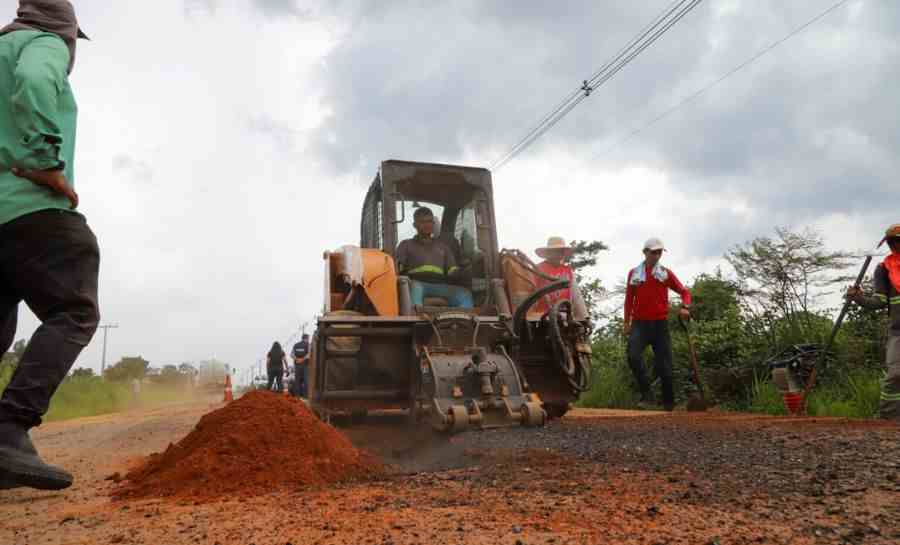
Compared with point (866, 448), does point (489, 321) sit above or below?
above

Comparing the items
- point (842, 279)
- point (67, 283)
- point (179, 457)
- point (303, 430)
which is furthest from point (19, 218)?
point (842, 279)

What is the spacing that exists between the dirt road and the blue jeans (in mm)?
2677

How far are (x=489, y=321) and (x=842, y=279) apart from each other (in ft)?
20.1

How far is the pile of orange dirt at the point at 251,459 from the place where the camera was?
2688mm

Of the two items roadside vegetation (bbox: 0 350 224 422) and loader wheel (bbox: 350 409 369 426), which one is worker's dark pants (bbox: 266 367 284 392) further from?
loader wheel (bbox: 350 409 369 426)

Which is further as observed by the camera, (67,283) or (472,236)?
(472,236)

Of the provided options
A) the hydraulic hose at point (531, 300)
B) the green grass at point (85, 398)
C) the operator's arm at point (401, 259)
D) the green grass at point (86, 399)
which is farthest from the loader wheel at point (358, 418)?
the green grass at point (86, 399)

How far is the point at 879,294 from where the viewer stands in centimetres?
570

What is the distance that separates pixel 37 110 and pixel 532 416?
319cm

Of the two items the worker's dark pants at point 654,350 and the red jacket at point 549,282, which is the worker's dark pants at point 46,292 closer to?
the red jacket at point 549,282

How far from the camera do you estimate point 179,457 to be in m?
Result: 3.08

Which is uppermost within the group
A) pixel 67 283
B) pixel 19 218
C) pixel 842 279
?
pixel 842 279

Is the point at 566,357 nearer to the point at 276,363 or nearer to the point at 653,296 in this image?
the point at 653,296

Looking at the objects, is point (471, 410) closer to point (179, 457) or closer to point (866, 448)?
point (179, 457)
